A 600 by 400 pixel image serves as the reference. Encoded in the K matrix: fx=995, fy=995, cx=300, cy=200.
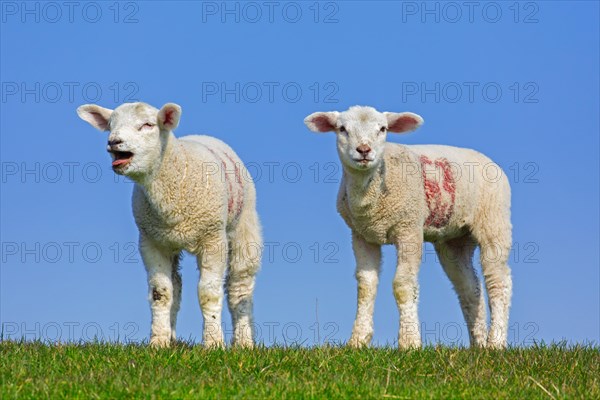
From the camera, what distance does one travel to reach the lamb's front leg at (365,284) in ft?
38.2

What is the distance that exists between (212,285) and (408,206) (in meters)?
2.54

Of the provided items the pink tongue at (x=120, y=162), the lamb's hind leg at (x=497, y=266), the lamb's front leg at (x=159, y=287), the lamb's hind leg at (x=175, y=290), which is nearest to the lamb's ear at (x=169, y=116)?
the pink tongue at (x=120, y=162)

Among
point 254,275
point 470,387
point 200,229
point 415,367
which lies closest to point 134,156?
point 200,229

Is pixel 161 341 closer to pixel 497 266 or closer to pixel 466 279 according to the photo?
pixel 466 279

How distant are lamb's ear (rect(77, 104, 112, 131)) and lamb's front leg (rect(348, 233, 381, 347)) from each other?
3.29 meters

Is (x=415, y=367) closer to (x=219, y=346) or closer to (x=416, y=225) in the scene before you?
(x=219, y=346)

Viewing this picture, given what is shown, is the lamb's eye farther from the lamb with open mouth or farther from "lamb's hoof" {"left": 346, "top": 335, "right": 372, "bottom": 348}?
"lamb's hoof" {"left": 346, "top": 335, "right": 372, "bottom": 348}

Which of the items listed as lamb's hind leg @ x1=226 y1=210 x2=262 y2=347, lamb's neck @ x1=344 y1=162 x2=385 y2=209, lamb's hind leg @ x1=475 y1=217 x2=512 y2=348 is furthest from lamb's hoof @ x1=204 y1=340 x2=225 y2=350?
lamb's hind leg @ x1=475 y1=217 x2=512 y2=348

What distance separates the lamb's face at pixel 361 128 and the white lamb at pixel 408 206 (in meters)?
0.01

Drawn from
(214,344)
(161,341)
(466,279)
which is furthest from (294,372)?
(466,279)

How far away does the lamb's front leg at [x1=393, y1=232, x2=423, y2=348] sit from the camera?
37.6 ft

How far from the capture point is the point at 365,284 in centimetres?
1182

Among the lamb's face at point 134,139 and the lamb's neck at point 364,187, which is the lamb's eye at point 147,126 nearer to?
the lamb's face at point 134,139

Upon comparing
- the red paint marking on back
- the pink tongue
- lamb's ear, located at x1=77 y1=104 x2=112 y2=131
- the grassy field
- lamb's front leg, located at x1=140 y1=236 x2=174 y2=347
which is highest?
lamb's ear, located at x1=77 y1=104 x2=112 y2=131
